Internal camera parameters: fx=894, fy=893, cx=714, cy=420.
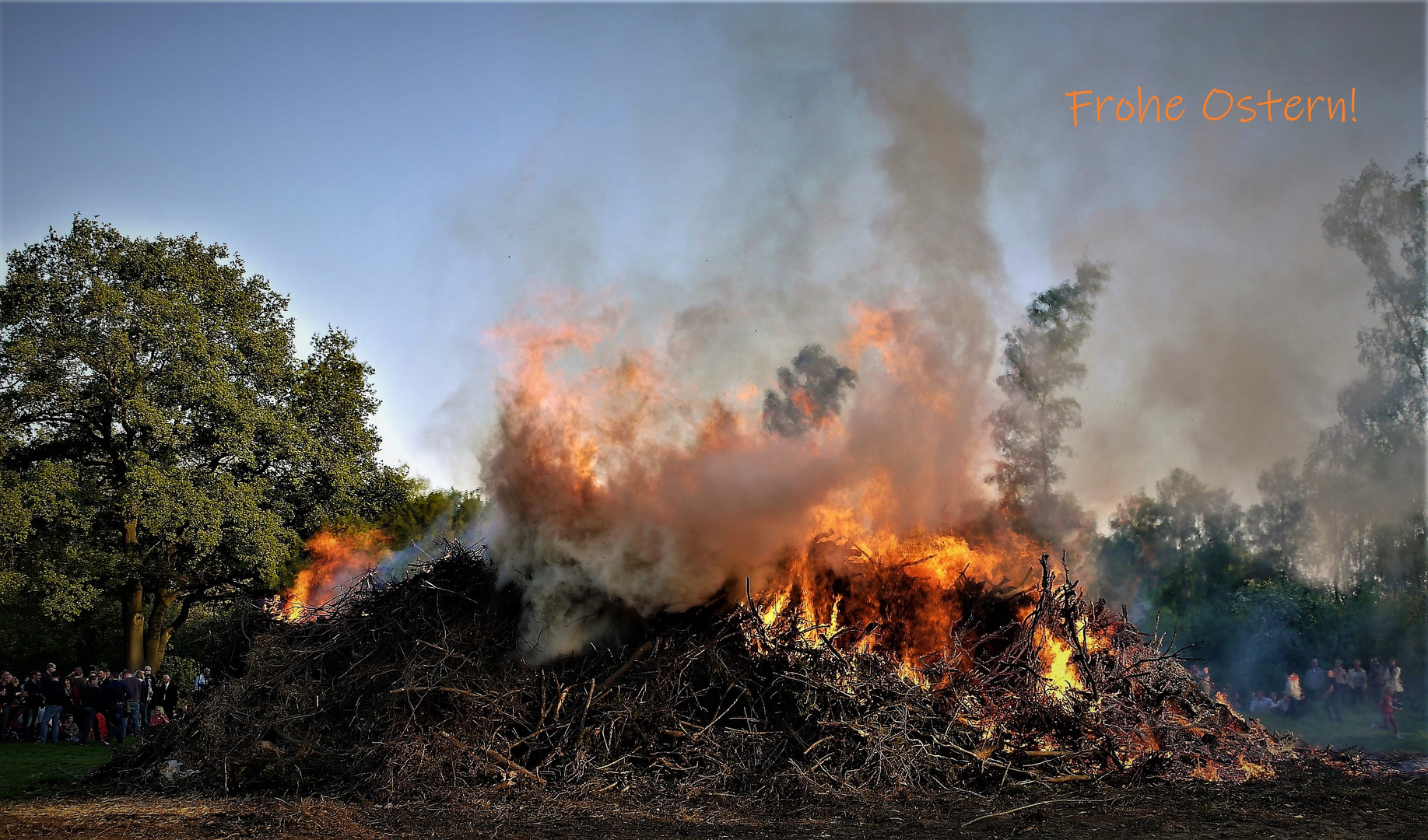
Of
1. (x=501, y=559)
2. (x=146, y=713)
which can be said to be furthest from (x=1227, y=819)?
(x=146, y=713)

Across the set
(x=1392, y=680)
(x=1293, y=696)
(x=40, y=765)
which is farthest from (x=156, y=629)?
(x=1392, y=680)

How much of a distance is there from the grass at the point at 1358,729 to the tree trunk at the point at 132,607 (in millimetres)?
27403

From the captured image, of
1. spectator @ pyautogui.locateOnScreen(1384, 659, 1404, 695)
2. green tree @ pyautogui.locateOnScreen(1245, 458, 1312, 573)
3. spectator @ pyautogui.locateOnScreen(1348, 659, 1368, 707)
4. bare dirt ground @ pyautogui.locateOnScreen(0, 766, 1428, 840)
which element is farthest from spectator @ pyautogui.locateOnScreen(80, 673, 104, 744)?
green tree @ pyautogui.locateOnScreen(1245, 458, 1312, 573)

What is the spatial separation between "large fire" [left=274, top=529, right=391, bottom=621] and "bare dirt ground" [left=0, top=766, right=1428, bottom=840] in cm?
1479

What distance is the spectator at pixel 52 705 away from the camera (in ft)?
55.7

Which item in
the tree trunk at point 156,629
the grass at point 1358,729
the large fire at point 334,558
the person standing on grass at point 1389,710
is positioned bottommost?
the grass at point 1358,729

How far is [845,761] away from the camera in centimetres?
1020

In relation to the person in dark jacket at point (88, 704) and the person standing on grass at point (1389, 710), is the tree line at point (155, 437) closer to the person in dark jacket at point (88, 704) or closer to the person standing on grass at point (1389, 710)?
the person in dark jacket at point (88, 704)

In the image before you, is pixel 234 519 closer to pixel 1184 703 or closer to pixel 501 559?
pixel 501 559

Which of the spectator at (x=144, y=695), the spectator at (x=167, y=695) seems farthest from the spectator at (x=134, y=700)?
the spectator at (x=167, y=695)

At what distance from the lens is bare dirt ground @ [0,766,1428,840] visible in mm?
8242

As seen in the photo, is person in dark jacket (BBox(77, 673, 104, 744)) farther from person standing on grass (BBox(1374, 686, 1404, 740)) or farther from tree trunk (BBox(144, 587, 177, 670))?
person standing on grass (BBox(1374, 686, 1404, 740))

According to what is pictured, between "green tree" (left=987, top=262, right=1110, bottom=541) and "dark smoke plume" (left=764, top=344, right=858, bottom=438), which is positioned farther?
"green tree" (left=987, top=262, right=1110, bottom=541)

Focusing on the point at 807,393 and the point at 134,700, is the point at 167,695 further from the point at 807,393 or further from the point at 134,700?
the point at 807,393
